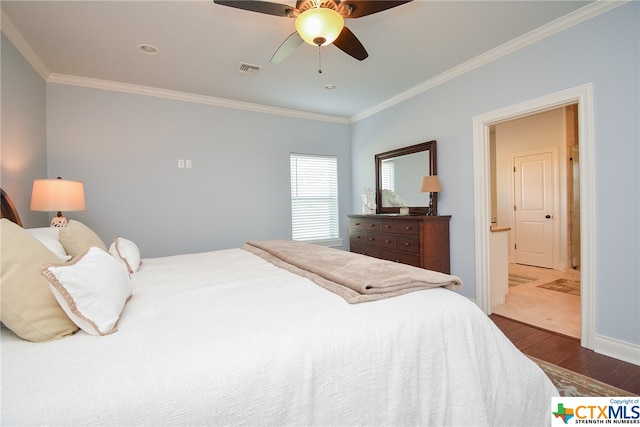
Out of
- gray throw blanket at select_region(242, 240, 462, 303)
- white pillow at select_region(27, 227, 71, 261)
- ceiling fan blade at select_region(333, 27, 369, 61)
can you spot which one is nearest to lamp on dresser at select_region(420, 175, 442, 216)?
ceiling fan blade at select_region(333, 27, 369, 61)

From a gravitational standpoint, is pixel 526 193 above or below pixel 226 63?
below

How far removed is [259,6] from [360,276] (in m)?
1.69

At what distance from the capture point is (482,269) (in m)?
3.04

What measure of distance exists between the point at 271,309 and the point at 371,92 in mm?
3433

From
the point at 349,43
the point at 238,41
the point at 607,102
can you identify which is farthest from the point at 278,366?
the point at 607,102

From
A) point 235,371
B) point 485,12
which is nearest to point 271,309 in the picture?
point 235,371

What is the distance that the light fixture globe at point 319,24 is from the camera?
1675 mm

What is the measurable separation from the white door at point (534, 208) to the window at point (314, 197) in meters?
3.50

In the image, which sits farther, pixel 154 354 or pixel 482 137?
pixel 482 137

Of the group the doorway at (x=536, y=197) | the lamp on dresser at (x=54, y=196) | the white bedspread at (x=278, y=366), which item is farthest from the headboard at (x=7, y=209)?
the doorway at (x=536, y=197)

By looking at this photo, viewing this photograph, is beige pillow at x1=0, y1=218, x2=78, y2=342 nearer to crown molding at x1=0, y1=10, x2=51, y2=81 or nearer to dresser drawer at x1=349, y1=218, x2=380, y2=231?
crown molding at x1=0, y1=10, x2=51, y2=81

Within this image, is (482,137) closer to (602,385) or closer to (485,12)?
(485,12)

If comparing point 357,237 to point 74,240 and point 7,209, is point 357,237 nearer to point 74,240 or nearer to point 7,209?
point 74,240

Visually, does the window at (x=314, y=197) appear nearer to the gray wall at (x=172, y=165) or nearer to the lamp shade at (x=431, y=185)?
the gray wall at (x=172, y=165)
